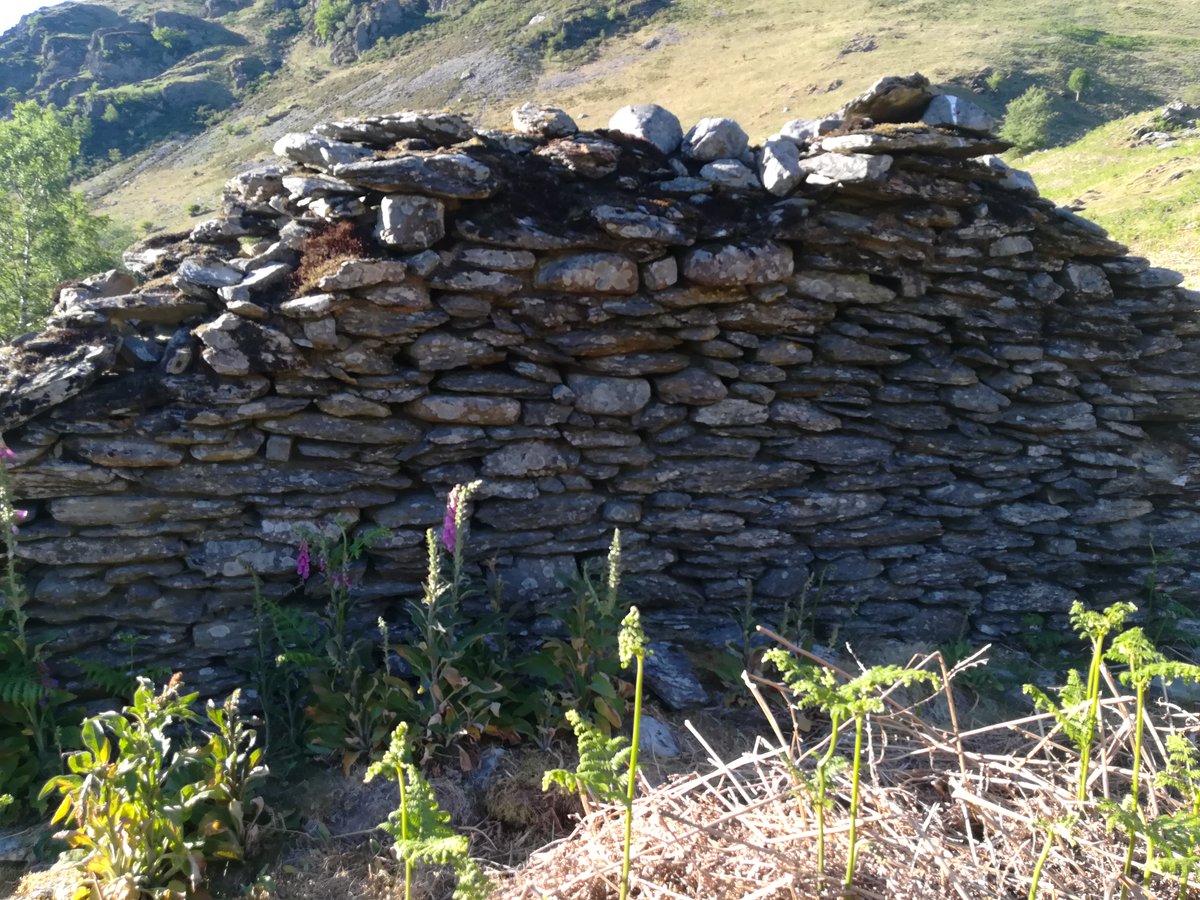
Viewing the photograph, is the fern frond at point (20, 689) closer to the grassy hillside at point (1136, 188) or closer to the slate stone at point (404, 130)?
the slate stone at point (404, 130)

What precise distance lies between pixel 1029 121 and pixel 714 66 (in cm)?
2363

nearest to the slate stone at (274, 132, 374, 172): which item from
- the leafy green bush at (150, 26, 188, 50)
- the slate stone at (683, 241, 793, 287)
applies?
the slate stone at (683, 241, 793, 287)

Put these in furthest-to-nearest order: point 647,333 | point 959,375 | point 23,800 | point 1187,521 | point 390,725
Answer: point 1187,521 → point 959,375 → point 647,333 → point 390,725 → point 23,800

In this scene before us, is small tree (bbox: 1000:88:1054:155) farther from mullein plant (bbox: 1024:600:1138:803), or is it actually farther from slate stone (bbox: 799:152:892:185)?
mullein plant (bbox: 1024:600:1138:803)

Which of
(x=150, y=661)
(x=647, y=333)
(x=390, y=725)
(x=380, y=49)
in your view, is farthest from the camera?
(x=380, y=49)

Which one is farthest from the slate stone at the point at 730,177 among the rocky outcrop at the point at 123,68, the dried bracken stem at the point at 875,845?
the rocky outcrop at the point at 123,68

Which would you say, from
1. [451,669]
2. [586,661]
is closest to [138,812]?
[451,669]

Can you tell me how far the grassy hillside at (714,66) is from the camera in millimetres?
36188

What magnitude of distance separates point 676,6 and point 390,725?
6626cm

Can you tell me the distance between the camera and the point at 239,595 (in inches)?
177

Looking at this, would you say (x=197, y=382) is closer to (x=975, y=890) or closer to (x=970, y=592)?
(x=975, y=890)

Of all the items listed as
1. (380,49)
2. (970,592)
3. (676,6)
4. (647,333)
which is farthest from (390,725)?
(380,49)

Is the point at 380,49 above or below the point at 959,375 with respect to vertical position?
above

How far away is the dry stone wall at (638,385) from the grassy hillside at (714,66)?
64.5ft
